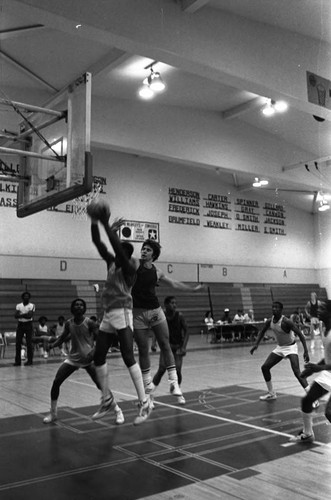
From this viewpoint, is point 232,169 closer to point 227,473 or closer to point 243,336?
point 243,336

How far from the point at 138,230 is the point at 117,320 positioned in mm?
15131

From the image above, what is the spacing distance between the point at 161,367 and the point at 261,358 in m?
7.23

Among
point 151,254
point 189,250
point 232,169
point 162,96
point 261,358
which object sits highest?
point 162,96

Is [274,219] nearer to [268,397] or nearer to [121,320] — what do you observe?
[268,397]

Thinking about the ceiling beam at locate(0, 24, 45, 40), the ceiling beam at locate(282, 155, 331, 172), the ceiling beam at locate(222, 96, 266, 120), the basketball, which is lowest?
the basketball

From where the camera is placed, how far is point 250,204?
80.3ft

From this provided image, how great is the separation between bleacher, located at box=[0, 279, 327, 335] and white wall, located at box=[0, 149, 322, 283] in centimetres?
46

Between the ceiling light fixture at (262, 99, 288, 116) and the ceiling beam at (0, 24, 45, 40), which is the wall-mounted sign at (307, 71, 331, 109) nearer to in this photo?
the ceiling light fixture at (262, 99, 288, 116)

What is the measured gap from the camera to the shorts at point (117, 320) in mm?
5074

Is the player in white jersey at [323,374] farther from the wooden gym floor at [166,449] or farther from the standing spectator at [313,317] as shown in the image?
the standing spectator at [313,317]

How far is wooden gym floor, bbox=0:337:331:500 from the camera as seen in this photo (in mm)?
4219

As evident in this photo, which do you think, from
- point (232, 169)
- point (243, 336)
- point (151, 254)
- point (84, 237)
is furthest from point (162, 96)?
point (151, 254)

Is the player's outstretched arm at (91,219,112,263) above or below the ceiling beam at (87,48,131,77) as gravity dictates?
below

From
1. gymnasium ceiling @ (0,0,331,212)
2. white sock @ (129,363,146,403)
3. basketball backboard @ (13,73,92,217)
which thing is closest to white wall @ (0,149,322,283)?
gymnasium ceiling @ (0,0,331,212)
